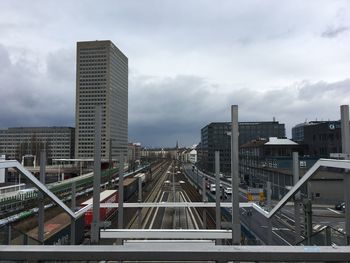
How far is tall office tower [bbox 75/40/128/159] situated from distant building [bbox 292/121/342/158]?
45987 millimetres

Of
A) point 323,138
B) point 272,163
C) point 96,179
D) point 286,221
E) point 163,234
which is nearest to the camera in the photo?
point 96,179

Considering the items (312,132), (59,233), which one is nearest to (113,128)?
(312,132)

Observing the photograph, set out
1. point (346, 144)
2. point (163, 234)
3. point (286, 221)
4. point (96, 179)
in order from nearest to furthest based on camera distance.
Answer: point (346, 144) → point (96, 179) → point (163, 234) → point (286, 221)

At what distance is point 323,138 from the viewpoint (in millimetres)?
56844

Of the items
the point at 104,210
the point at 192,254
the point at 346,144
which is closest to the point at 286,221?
the point at 104,210

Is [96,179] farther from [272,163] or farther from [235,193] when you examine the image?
[272,163]

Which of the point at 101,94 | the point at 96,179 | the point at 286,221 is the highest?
the point at 101,94

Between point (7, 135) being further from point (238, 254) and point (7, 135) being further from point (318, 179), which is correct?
point (238, 254)

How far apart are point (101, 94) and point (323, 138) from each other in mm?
61916

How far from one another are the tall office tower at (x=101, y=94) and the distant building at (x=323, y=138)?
46.0 meters

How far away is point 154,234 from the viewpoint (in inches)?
253

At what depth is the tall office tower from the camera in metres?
90.1

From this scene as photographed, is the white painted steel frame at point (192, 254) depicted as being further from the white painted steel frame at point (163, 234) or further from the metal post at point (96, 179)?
the white painted steel frame at point (163, 234)

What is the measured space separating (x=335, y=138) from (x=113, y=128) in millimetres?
60240
